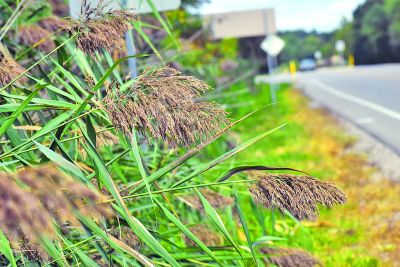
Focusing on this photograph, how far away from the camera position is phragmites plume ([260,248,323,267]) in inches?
131

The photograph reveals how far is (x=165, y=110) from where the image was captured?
199cm

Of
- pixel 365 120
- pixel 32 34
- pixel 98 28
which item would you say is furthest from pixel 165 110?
pixel 365 120

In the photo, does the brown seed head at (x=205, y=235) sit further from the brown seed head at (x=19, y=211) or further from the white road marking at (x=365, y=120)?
the white road marking at (x=365, y=120)

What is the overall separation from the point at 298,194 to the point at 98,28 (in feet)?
2.40

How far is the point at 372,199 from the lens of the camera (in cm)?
645

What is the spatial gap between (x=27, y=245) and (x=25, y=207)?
1.04 meters

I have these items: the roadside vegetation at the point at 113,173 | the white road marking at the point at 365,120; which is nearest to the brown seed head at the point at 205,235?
the roadside vegetation at the point at 113,173

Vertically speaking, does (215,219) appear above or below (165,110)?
below

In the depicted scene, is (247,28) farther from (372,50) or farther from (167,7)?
(167,7)

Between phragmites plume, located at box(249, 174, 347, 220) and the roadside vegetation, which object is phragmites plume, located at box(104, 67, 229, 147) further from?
phragmites plume, located at box(249, 174, 347, 220)

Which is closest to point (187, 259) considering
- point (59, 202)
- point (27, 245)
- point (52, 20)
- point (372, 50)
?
point (27, 245)

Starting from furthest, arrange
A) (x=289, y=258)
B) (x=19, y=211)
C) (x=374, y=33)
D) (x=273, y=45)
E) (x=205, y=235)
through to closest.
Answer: (x=374, y=33) → (x=273, y=45) → (x=205, y=235) → (x=289, y=258) → (x=19, y=211)

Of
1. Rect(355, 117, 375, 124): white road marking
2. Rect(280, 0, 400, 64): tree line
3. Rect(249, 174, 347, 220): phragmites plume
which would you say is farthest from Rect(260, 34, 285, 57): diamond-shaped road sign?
Rect(280, 0, 400, 64): tree line

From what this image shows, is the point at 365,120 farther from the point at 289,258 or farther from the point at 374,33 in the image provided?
the point at 374,33
